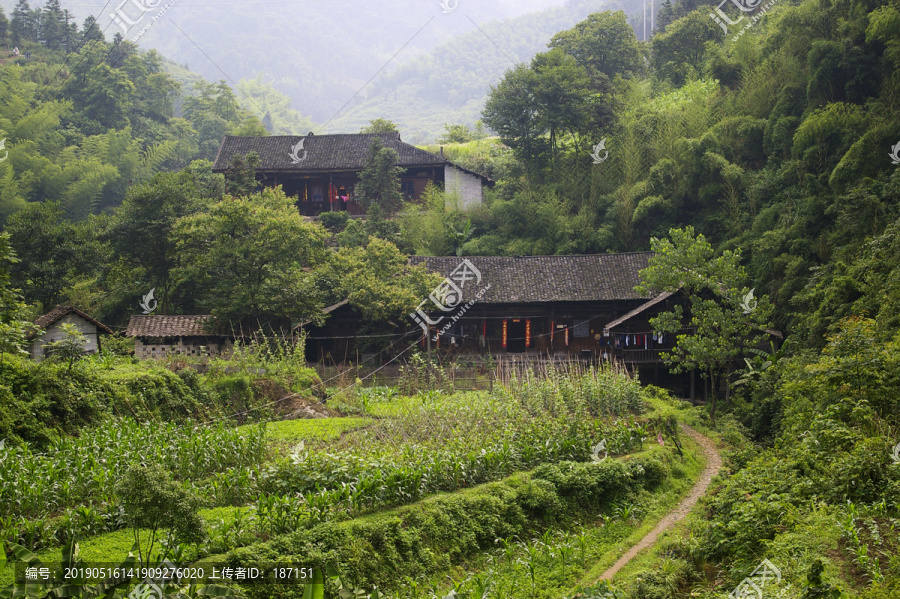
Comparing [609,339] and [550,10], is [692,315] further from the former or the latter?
[550,10]

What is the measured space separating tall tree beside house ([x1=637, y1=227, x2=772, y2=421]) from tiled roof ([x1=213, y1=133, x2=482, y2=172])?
46.9 ft

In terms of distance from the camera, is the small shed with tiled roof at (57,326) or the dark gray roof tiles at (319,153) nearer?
the small shed with tiled roof at (57,326)

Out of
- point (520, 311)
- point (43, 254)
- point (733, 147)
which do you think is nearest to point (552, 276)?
point (520, 311)

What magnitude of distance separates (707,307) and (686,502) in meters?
7.85

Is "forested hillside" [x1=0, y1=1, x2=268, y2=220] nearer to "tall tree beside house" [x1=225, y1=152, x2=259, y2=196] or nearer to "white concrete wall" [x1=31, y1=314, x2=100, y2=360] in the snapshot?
"tall tree beside house" [x1=225, y1=152, x2=259, y2=196]

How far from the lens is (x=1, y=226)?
29688 millimetres

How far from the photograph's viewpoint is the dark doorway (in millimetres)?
23109

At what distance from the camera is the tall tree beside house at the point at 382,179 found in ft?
96.2

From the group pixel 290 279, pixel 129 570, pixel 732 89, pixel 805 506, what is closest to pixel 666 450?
pixel 805 506

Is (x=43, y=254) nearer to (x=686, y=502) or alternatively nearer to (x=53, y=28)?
(x=686, y=502)

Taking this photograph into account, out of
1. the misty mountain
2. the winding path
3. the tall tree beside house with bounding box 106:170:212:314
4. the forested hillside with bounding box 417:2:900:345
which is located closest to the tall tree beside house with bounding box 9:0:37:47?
the misty mountain

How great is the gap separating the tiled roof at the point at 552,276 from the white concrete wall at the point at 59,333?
992cm

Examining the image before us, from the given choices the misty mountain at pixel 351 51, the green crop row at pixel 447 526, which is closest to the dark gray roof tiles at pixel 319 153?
the green crop row at pixel 447 526

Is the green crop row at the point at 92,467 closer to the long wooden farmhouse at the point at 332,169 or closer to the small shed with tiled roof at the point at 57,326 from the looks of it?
the small shed with tiled roof at the point at 57,326
